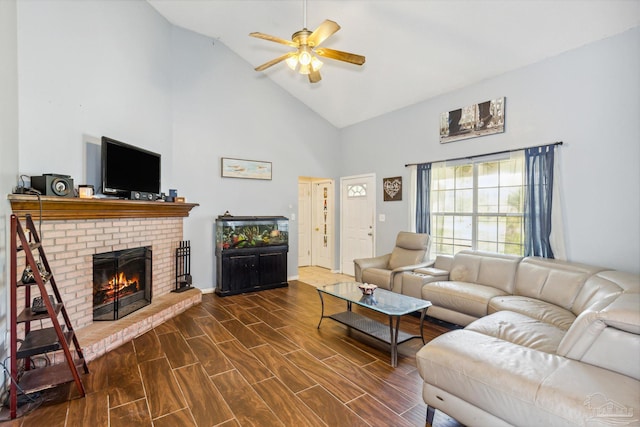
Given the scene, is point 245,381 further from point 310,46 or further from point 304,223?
point 304,223

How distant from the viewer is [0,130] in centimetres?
206

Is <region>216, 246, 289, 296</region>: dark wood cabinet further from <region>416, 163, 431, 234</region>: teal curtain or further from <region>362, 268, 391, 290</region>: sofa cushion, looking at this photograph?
<region>416, 163, 431, 234</region>: teal curtain

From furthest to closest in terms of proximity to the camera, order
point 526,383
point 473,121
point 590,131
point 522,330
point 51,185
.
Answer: point 473,121 → point 590,131 → point 51,185 → point 522,330 → point 526,383

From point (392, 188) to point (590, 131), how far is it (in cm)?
263

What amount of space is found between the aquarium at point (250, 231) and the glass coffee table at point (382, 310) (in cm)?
190

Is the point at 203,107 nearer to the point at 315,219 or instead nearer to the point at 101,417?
the point at 315,219

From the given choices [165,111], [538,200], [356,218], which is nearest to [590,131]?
[538,200]

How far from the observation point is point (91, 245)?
2986mm

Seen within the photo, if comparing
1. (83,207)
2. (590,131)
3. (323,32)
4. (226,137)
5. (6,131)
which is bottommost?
(83,207)

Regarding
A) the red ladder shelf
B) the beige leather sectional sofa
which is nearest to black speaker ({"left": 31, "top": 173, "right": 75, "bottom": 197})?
the red ladder shelf

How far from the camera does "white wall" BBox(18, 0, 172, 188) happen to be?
2.53 meters

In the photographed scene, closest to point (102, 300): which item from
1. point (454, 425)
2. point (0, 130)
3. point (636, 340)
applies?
point (0, 130)

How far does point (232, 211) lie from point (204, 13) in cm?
288

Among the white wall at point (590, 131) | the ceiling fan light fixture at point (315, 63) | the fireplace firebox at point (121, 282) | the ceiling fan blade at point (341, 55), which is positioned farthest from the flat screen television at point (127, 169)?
the white wall at point (590, 131)
